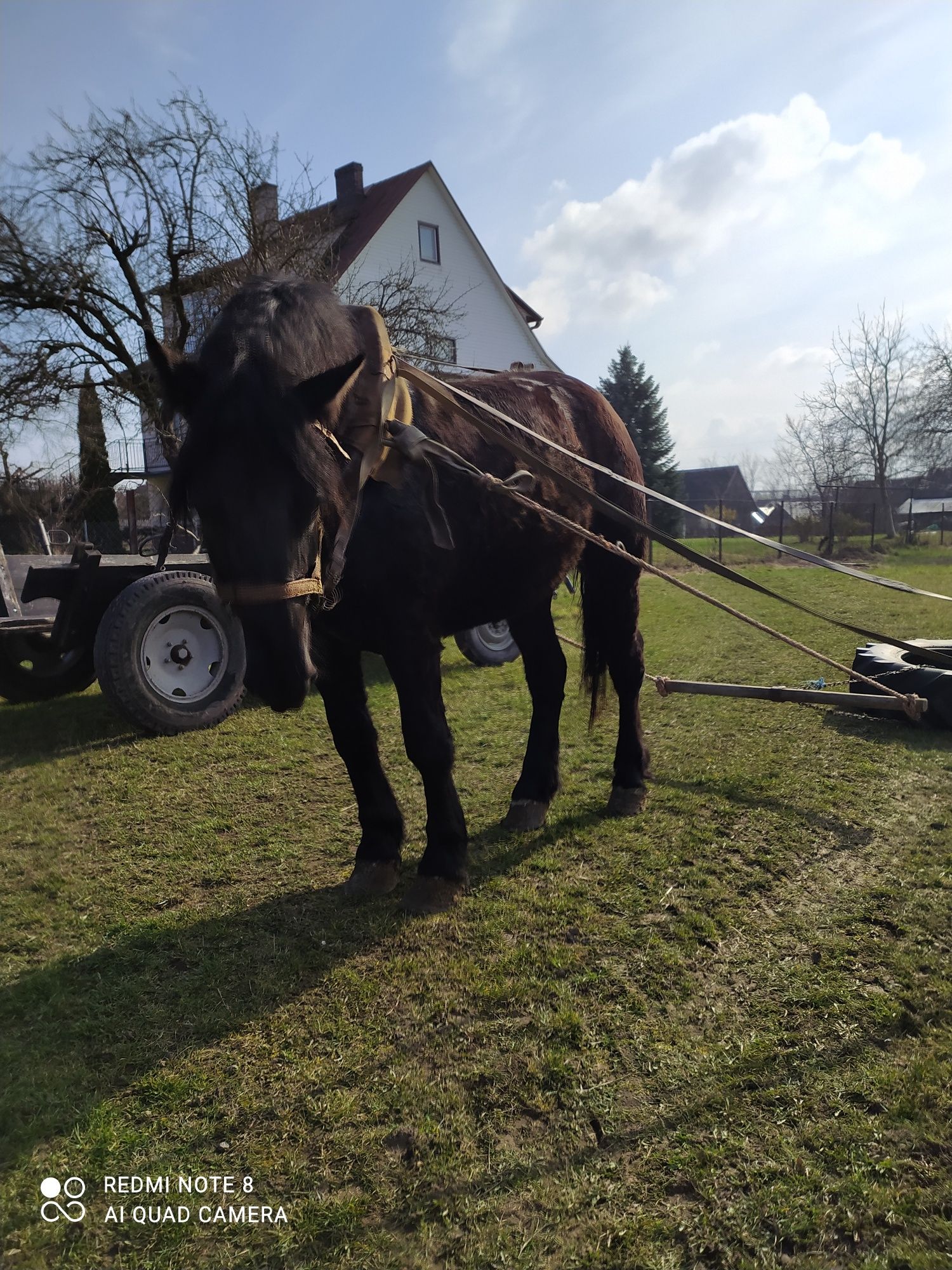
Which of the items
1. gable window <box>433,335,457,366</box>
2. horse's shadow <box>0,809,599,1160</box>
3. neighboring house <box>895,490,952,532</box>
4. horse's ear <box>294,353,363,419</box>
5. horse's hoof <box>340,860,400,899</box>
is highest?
gable window <box>433,335,457,366</box>

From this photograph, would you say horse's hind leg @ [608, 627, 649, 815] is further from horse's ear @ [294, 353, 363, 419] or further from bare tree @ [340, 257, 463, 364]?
bare tree @ [340, 257, 463, 364]

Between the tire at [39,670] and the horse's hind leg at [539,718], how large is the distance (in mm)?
3842

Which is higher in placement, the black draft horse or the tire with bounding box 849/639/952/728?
the black draft horse

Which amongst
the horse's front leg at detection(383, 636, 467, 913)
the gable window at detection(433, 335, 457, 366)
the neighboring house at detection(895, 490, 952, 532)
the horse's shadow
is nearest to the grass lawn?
the horse's shadow

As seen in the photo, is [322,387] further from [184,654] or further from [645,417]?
[645,417]

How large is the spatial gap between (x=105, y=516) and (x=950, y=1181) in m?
23.2

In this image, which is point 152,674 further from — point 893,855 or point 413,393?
point 893,855

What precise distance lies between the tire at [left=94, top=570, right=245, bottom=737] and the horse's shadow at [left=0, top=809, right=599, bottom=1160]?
2422mm

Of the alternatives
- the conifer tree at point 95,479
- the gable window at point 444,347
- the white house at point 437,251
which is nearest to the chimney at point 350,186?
the white house at point 437,251

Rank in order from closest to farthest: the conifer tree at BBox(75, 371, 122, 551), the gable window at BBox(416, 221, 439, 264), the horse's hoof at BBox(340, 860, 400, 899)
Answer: the horse's hoof at BBox(340, 860, 400, 899) < the conifer tree at BBox(75, 371, 122, 551) < the gable window at BBox(416, 221, 439, 264)

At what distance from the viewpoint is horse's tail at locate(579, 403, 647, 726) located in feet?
12.5

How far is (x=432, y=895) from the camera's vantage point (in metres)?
2.82

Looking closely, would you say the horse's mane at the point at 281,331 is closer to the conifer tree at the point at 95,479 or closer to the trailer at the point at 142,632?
the trailer at the point at 142,632

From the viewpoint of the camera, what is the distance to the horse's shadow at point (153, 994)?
1954 mm
